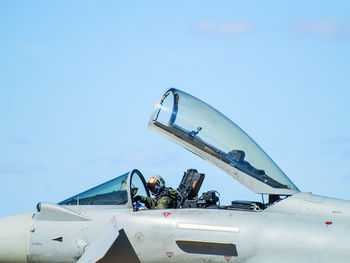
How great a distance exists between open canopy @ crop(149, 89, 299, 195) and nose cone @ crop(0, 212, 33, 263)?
2881 mm

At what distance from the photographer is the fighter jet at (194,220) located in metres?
11.5

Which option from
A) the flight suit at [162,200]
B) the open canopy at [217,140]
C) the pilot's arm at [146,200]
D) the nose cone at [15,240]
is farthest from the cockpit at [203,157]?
the nose cone at [15,240]

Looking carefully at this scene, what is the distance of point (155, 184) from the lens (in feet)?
45.3

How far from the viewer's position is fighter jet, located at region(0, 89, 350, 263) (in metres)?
11.5

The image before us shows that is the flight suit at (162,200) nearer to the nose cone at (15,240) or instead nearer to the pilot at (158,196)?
the pilot at (158,196)

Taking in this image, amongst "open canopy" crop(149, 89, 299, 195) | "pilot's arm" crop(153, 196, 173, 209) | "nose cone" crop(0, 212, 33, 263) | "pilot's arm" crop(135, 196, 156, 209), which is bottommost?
"nose cone" crop(0, 212, 33, 263)

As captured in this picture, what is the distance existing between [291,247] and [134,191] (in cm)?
352

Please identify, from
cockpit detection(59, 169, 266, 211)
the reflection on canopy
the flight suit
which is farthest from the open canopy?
the reflection on canopy

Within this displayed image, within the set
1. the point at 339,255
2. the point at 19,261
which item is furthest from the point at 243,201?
the point at 19,261

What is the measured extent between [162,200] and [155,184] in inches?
35.7

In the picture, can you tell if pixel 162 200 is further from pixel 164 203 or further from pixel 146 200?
pixel 146 200

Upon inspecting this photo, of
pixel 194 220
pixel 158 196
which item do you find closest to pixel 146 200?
pixel 158 196

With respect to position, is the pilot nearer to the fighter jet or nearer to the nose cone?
the fighter jet

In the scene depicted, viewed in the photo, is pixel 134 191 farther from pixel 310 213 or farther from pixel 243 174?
pixel 310 213
